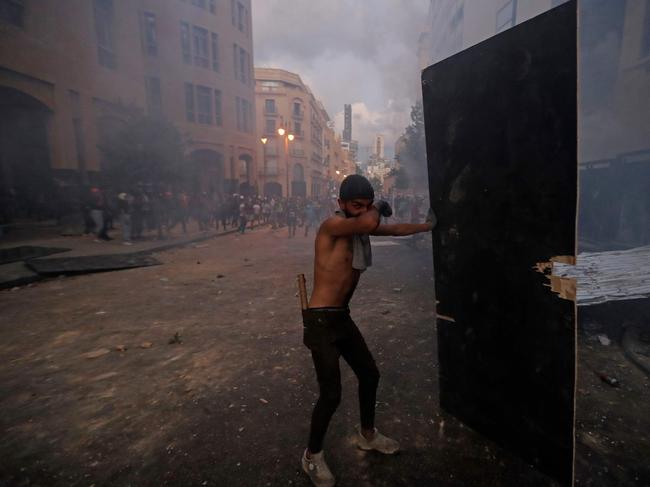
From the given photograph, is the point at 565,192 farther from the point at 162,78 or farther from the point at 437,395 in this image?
the point at 162,78

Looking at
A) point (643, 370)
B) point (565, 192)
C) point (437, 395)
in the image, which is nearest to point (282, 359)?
point (437, 395)

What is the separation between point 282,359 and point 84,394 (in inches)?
70.7

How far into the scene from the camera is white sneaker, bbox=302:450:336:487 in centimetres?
206

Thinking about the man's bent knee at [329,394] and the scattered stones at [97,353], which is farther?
the scattered stones at [97,353]

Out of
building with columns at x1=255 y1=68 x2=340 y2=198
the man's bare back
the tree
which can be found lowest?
the man's bare back

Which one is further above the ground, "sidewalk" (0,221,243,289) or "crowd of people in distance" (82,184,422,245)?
"crowd of people in distance" (82,184,422,245)

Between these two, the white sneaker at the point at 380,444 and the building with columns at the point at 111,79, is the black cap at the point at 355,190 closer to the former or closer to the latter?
the white sneaker at the point at 380,444

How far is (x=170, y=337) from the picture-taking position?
172 inches

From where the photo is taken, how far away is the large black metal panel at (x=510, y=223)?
172cm

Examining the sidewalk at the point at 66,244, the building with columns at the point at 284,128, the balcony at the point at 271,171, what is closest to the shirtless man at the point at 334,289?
the sidewalk at the point at 66,244

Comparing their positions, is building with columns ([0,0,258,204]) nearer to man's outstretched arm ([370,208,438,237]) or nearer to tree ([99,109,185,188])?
tree ([99,109,185,188])

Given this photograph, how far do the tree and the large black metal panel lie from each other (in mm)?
15544

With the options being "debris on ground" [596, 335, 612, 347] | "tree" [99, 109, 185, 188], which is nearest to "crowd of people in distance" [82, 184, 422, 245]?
"tree" [99, 109, 185, 188]

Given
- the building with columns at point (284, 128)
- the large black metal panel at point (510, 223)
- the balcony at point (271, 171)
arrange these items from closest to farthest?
the large black metal panel at point (510, 223)
the balcony at point (271, 171)
the building with columns at point (284, 128)
